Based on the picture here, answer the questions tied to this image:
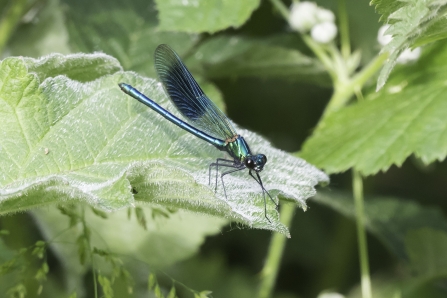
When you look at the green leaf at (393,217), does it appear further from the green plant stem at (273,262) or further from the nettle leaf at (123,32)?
the nettle leaf at (123,32)

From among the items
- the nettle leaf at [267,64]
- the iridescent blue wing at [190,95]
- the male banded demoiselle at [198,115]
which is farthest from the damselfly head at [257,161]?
the nettle leaf at [267,64]

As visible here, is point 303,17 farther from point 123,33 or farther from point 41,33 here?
point 41,33

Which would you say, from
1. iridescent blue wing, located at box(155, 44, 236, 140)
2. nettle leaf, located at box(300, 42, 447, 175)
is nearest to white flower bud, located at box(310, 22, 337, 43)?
nettle leaf, located at box(300, 42, 447, 175)

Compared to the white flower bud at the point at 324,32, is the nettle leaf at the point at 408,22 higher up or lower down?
lower down

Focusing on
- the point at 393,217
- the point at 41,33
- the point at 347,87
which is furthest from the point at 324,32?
the point at 41,33

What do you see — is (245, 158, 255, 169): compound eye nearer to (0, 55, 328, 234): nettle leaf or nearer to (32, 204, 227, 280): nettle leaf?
(0, 55, 328, 234): nettle leaf

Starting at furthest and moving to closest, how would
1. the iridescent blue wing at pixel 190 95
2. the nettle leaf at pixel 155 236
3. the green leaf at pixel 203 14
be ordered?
the nettle leaf at pixel 155 236, the green leaf at pixel 203 14, the iridescent blue wing at pixel 190 95

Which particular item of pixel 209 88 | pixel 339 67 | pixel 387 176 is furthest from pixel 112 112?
pixel 387 176
